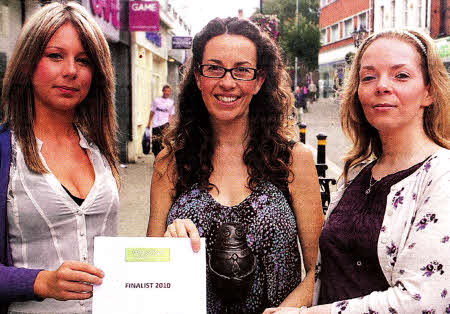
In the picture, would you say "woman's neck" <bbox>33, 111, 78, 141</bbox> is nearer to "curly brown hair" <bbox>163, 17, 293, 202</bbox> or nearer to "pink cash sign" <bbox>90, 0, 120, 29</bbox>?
"curly brown hair" <bbox>163, 17, 293, 202</bbox>

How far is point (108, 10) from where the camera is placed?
33.5ft

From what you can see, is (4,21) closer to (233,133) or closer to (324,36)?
(233,133)

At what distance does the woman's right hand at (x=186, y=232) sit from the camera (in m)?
1.69

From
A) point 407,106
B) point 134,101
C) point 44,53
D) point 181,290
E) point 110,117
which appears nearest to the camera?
point 181,290

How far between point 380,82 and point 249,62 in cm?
62

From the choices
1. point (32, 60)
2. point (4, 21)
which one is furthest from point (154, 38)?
point (32, 60)

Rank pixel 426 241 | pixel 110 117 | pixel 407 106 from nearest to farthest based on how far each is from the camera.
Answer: pixel 426 241 → pixel 407 106 → pixel 110 117

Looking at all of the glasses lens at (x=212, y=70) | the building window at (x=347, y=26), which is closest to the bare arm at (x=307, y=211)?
the glasses lens at (x=212, y=70)

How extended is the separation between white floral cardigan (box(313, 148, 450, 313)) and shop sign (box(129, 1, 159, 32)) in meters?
10.5

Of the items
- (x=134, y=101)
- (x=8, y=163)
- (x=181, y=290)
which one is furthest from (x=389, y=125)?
(x=134, y=101)

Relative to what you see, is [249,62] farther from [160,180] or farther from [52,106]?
[52,106]

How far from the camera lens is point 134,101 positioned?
42.1ft

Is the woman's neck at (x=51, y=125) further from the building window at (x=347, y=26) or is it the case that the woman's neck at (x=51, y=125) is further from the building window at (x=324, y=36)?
the building window at (x=324, y=36)

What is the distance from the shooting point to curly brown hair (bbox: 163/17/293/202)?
2.24 metres
